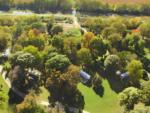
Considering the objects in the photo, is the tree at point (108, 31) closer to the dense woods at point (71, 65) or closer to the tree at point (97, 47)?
the dense woods at point (71, 65)

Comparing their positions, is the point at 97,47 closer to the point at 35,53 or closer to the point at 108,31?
the point at 108,31

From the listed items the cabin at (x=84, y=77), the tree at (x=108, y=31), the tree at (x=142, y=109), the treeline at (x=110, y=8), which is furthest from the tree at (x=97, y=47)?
the treeline at (x=110, y=8)

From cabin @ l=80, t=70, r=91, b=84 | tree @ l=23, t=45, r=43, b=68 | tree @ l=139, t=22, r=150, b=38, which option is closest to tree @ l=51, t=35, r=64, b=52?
tree @ l=23, t=45, r=43, b=68

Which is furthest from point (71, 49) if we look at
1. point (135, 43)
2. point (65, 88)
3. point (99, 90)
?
point (135, 43)

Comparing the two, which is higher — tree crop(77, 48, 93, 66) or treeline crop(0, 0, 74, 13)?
treeline crop(0, 0, 74, 13)

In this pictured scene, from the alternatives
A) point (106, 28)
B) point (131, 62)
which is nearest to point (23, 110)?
point (131, 62)

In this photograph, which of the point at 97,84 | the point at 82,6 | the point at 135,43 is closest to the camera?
the point at 97,84

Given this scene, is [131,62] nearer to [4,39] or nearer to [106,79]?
[106,79]

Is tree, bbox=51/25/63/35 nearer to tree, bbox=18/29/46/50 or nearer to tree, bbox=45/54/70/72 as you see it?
tree, bbox=18/29/46/50
